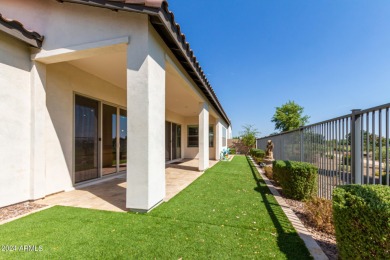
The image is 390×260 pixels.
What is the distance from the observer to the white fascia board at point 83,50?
385cm

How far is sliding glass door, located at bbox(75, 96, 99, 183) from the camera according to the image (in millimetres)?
5766

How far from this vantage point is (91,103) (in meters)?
6.32

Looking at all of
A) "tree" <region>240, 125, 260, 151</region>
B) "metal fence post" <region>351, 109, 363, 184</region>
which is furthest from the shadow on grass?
"tree" <region>240, 125, 260, 151</region>

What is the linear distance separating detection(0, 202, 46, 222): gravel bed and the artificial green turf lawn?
0.44 m

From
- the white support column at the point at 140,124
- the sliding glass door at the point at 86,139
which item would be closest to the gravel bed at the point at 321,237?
the white support column at the point at 140,124

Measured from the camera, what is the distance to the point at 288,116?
46.5m

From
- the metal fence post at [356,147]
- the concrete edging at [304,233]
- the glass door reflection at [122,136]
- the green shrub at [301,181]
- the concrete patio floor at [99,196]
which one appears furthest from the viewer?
the glass door reflection at [122,136]

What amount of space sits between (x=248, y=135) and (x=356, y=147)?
22.4 m

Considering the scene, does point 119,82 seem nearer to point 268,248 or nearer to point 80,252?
point 80,252

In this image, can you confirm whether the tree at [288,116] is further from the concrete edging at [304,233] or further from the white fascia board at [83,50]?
the white fascia board at [83,50]

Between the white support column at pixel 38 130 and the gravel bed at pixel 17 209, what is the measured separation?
221mm

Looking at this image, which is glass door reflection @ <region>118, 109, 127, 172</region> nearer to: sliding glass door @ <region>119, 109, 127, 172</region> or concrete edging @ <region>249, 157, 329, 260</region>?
sliding glass door @ <region>119, 109, 127, 172</region>

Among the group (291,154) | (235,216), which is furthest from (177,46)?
(291,154)

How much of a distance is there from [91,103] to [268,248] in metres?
6.46
